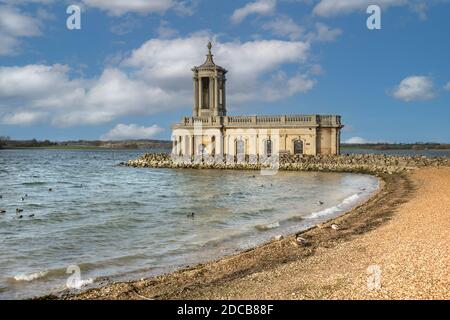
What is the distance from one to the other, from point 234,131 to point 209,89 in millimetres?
7183

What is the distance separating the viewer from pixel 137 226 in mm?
18500

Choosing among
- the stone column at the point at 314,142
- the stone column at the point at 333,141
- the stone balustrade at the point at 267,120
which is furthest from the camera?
the stone column at the point at 333,141

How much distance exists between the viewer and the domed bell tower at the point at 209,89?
2422 inches

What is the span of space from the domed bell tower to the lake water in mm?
29090

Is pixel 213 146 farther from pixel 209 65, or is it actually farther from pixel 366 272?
pixel 366 272

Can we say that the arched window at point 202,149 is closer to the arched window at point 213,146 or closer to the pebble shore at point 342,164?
the arched window at point 213,146

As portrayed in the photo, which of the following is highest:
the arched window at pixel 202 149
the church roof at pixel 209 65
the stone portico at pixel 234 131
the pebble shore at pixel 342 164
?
the church roof at pixel 209 65

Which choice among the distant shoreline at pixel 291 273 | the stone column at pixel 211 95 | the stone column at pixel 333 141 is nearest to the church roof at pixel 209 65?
the stone column at pixel 211 95

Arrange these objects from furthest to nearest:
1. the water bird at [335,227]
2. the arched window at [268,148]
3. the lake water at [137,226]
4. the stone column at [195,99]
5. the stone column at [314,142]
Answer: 1. the stone column at [195,99]
2. the arched window at [268,148]
3. the stone column at [314,142]
4. the water bird at [335,227]
5. the lake water at [137,226]

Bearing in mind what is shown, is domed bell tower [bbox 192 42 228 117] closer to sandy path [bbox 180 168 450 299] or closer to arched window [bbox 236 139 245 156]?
arched window [bbox 236 139 245 156]

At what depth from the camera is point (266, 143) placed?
57906 mm

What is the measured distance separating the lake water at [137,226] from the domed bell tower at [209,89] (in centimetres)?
2909
